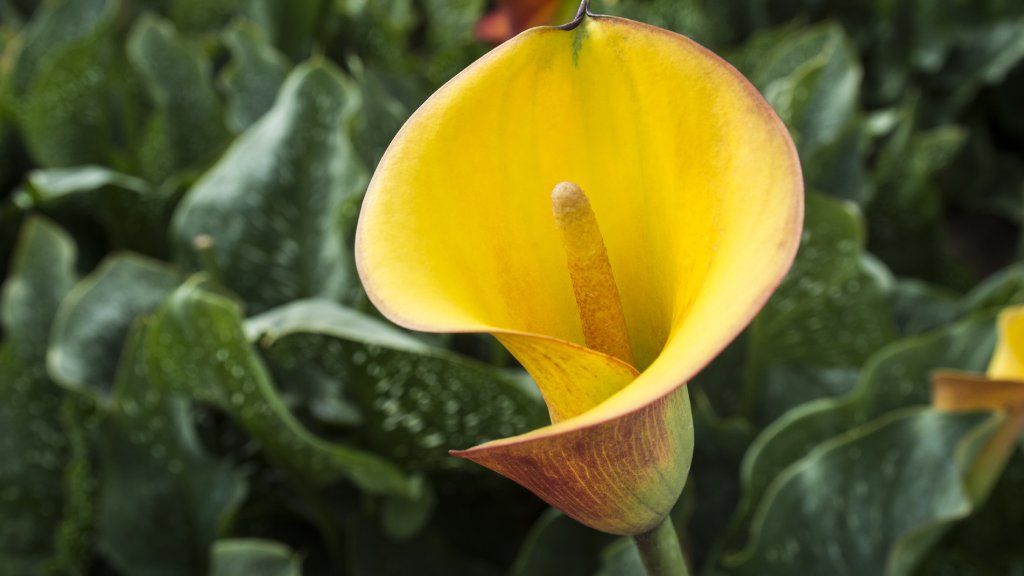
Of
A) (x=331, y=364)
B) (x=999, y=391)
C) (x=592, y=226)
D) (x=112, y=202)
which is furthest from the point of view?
(x=112, y=202)

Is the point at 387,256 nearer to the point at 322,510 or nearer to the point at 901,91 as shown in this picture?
the point at 322,510

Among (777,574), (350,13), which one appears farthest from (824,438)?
(350,13)

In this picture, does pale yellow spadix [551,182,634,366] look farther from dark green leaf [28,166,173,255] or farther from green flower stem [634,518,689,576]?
dark green leaf [28,166,173,255]

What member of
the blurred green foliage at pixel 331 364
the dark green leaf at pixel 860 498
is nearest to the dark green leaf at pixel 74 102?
the blurred green foliage at pixel 331 364

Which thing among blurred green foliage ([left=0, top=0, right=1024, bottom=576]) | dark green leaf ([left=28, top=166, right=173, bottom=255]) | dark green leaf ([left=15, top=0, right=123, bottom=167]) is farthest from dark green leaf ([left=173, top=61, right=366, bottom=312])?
dark green leaf ([left=15, top=0, right=123, bottom=167])

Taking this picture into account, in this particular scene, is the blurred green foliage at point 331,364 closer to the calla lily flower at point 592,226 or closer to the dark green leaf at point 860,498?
the dark green leaf at point 860,498

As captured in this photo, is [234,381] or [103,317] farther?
[103,317]

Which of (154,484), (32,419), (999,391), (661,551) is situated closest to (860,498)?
(999,391)

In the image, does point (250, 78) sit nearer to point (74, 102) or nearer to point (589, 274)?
point (74, 102)
